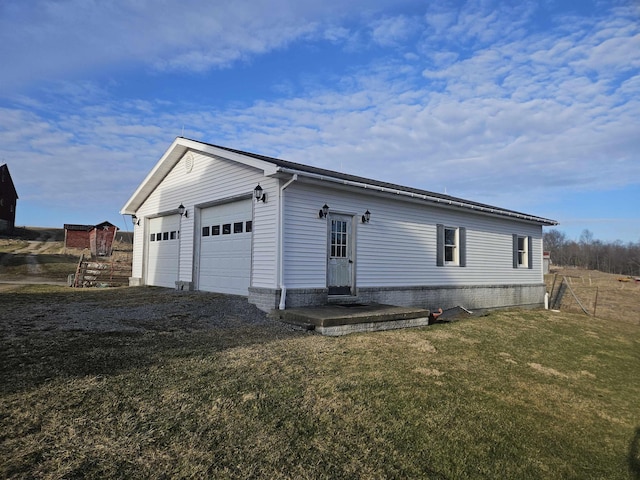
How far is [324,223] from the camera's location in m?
9.89

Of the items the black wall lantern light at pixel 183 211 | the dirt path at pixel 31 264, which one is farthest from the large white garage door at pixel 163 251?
the dirt path at pixel 31 264

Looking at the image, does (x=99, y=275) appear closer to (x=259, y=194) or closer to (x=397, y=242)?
(x=259, y=194)

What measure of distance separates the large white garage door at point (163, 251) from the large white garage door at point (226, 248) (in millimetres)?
1797

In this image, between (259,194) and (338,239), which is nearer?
(259,194)

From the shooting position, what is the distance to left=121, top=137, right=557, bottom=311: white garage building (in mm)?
9312

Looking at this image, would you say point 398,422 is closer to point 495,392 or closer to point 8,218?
point 495,392

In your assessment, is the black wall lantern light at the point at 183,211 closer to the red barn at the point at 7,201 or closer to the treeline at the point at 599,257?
the red barn at the point at 7,201

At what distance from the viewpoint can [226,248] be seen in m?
11.3

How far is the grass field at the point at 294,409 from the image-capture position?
3.14m

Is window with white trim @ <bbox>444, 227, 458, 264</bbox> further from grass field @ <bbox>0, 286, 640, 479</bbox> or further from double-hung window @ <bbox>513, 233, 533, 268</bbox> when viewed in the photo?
grass field @ <bbox>0, 286, 640, 479</bbox>

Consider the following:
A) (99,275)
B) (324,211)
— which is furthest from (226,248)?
(99,275)

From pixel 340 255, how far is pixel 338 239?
1.37 feet

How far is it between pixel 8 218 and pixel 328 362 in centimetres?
4967

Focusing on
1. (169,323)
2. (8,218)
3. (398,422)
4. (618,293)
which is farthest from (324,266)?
(8,218)
